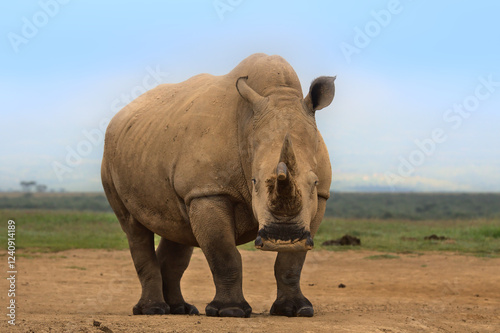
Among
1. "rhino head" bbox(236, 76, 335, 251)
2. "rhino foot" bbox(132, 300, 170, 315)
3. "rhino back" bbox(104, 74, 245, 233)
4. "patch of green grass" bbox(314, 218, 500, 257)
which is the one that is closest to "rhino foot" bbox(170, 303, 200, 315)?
"rhino foot" bbox(132, 300, 170, 315)

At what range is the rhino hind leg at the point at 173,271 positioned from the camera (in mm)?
7961

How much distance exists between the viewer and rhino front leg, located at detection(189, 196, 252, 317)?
616 cm

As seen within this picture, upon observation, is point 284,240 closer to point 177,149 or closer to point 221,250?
point 221,250

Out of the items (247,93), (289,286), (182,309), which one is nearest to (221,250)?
(289,286)

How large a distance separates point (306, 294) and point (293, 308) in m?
3.71

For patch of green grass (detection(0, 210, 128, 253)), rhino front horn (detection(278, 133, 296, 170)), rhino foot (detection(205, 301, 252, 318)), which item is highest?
rhino front horn (detection(278, 133, 296, 170))

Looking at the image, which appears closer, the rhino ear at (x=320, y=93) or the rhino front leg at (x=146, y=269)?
the rhino ear at (x=320, y=93)

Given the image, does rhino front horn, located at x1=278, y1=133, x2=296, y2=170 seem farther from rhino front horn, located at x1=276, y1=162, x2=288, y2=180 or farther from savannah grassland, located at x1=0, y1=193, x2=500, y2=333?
savannah grassland, located at x1=0, y1=193, x2=500, y2=333

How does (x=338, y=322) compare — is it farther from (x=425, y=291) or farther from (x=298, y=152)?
(x=425, y=291)

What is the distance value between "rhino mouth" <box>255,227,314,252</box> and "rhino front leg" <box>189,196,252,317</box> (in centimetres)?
89

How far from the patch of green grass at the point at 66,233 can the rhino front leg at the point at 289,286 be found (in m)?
10.3

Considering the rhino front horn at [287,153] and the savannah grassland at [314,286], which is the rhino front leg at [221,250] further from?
the rhino front horn at [287,153]

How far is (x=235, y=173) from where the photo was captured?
6234 millimetres

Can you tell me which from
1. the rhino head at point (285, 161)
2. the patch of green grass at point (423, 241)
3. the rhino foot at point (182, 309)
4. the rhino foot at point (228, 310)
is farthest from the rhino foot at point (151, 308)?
the patch of green grass at point (423, 241)
